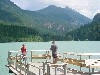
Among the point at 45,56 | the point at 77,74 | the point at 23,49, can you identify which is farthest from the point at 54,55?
the point at 23,49

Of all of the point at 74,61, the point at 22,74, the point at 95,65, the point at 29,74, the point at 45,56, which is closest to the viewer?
the point at 95,65

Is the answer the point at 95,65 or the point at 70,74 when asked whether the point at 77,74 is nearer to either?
the point at 70,74

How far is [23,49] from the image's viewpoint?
26.8 metres

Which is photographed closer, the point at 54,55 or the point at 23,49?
the point at 54,55

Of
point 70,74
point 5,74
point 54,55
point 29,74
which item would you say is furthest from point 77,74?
point 5,74

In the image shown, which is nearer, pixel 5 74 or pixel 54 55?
pixel 54 55

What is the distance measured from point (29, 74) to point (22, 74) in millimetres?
2839

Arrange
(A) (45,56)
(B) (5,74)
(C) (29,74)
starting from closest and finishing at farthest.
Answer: (C) (29,74), (A) (45,56), (B) (5,74)

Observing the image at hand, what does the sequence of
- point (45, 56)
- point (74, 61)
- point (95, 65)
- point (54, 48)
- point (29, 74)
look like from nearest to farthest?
point (95, 65) → point (29, 74) → point (74, 61) → point (54, 48) → point (45, 56)

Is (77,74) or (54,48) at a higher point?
(54,48)

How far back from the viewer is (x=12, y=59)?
26.0 metres

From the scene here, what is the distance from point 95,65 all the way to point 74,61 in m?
3.93

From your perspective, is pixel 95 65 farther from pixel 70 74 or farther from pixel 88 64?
pixel 70 74

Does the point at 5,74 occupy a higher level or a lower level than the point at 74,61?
lower
